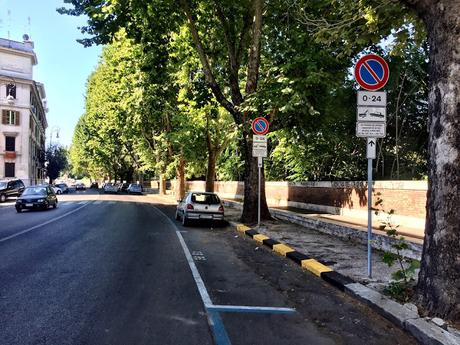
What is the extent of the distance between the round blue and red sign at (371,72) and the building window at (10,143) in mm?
60639

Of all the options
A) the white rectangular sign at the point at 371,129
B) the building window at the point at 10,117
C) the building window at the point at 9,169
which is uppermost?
the building window at the point at 10,117

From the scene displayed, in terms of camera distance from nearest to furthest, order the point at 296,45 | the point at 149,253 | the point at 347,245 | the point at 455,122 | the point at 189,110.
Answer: the point at 455,122 < the point at 149,253 < the point at 347,245 < the point at 296,45 < the point at 189,110

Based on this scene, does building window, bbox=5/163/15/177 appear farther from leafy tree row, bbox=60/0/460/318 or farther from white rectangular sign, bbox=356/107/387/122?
white rectangular sign, bbox=356/107/387/122

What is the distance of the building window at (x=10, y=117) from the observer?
58.8m

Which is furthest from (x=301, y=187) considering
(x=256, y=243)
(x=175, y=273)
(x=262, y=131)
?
(x=175, y=273)

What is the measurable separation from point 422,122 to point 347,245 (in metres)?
13.2

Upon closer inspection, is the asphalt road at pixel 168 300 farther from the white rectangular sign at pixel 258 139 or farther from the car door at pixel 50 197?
the car door at pixel 50 197

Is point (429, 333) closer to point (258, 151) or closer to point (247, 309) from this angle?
point (247, 309)

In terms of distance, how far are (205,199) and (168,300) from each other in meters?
11.1

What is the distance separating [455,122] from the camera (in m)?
5.13

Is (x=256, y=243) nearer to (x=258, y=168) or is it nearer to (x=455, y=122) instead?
(x=258, y=168)

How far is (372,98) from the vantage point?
25.0 feet

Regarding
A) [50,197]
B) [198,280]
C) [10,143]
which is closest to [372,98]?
[198,280]

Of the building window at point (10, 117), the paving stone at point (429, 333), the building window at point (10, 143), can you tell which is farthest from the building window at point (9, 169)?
the paving stone at point (429, 333)
